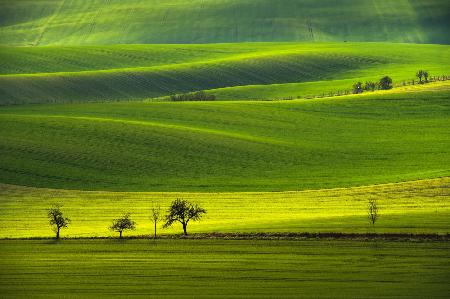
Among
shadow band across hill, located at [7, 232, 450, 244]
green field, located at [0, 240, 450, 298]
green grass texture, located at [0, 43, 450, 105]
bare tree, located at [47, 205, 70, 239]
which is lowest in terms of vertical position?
green field, located at [0, 240, 450, 298]

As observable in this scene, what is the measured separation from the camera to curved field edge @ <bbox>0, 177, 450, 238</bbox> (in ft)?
170

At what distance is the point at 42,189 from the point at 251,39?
10968 cm

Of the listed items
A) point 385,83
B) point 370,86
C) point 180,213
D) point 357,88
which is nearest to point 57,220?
point 180,213

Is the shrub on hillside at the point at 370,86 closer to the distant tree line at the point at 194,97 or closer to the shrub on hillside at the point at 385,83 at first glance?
the shrub on hillside at the point at 385,83

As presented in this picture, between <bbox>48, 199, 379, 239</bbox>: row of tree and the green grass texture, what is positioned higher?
the green grass texture

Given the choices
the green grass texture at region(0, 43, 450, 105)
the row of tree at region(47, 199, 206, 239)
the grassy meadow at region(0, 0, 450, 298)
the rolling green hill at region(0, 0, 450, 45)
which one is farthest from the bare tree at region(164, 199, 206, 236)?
the rolling green hill at region(0, 0, 450, 45)

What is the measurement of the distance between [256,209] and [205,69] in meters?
74.9

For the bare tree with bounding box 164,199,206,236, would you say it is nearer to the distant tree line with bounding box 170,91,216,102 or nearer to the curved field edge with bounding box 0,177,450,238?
the curved field edge with bounding box 0,177,450,238

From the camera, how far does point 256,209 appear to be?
60.7 meters

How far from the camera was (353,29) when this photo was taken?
173 meters

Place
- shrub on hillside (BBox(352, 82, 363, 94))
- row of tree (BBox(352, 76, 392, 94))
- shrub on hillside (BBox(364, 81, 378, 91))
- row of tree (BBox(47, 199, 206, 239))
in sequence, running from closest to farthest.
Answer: row of tree (BBox(47, 199, 206, 239))
shrub on hillside (BBox(352, 82, 363, 94))
row of tree (BBox(352, 76, 392, 94))
shrub on hillside (BBox(364, 81, 378, 91))

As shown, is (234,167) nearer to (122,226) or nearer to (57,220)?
(57,220)

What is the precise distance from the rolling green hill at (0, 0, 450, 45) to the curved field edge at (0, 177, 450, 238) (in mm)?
107642

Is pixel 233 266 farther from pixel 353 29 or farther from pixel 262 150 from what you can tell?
pixel 353 29
